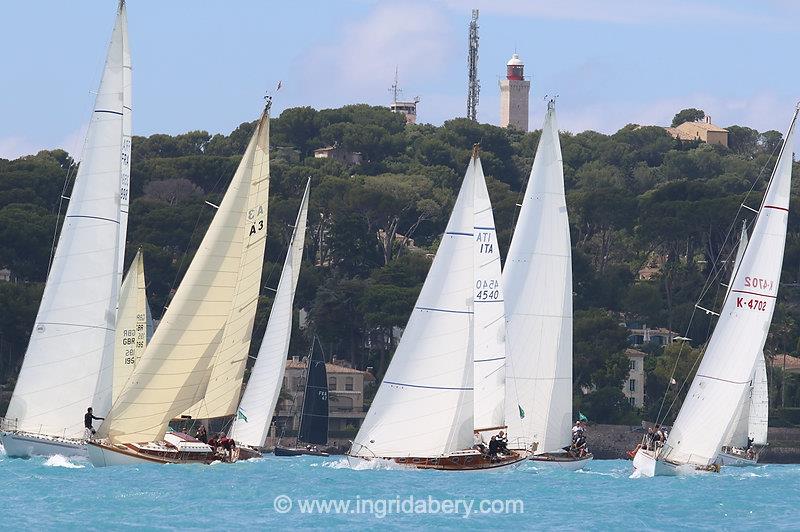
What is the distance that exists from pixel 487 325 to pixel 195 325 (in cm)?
607

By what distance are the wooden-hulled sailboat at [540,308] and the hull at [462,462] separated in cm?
302

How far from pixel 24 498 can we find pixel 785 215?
15.6m

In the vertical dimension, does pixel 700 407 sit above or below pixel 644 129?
below

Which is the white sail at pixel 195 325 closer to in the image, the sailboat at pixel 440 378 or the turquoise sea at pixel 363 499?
A: the turquoise sea at pixel 363 499

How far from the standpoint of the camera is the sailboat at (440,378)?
37969 mm

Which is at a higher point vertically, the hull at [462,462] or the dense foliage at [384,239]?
the dense foliage at [384,239]

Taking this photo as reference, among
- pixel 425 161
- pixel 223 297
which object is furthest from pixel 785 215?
pixel 425 161

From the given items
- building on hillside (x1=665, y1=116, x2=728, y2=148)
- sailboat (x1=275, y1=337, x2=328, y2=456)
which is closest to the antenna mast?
building on hillside (x1=665, y1=116, x2=728, y2=148)

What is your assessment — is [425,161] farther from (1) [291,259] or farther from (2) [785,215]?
(2) [785,215]

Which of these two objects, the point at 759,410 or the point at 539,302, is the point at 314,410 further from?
the point at 539,302

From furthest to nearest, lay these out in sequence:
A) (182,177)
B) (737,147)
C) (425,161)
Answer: (737,147) → (425,161) → (182,177)

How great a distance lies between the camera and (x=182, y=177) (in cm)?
8638

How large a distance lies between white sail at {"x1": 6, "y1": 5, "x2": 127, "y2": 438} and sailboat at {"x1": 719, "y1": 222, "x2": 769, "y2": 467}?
1971 centimetres

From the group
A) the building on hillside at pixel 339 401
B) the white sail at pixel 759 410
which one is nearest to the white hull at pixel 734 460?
the white sail at pixel 759 410
